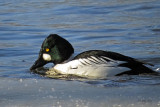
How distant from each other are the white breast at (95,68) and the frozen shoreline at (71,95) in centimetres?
73

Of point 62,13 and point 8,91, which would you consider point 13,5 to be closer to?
point 62,13

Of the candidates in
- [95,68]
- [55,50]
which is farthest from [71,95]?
[55,50]

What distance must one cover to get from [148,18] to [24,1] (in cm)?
477

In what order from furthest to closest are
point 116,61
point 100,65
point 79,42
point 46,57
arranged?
point 79,42 < point 46,57 < point 100,65 < point 116,61

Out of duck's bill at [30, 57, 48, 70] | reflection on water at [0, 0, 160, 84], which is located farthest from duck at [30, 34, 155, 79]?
reflection on water at [0, 0, 160, 84]

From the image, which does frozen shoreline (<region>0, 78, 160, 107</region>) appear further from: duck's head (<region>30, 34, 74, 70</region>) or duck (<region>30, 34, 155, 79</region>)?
duck's head (<region>30, 34, 74, 70</region>)

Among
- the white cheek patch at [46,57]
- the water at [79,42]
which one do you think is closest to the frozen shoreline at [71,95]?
the water at [79,42]

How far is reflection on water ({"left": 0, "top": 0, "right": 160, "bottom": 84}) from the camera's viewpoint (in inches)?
392

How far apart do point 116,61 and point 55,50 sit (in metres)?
1.34

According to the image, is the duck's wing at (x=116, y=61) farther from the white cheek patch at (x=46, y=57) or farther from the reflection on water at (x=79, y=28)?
the reflection on water at (x=79, y=28)

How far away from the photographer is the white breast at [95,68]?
816cm

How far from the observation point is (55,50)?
9023 millimetres

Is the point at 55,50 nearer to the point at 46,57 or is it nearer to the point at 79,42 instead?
the point at 46,57

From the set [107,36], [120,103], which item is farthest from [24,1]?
[120,103]
